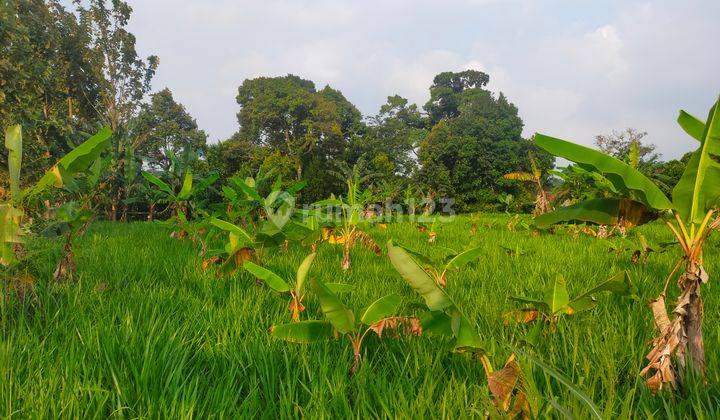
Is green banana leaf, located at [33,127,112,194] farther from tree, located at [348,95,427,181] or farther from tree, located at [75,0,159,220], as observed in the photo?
tree, located at [348,95,427,181]

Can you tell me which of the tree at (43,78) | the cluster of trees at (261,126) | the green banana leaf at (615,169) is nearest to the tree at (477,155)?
the cluster of trees at (261,126)

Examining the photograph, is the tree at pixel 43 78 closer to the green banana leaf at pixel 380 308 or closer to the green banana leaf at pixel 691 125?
the green banana leaf at pixel 380 308

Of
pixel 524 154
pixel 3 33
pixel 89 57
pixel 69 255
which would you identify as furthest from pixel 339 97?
pixel 69 255

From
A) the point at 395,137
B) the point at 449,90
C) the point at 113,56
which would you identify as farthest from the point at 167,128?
the point at 449,90

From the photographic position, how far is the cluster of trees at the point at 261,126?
10930mm

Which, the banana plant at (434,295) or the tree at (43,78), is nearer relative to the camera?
the banana plant at (434,295)

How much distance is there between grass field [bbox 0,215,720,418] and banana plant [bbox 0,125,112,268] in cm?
28

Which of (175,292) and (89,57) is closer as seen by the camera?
(175,292)

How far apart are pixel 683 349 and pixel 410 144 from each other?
37.1 m

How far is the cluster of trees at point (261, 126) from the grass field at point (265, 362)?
3.77 meters

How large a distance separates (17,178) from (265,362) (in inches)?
45.5

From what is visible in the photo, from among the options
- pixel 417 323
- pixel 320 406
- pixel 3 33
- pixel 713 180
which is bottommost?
pixel 320 406

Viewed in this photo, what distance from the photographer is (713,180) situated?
0.93 meters

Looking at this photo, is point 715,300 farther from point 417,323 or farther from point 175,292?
point 175,292
